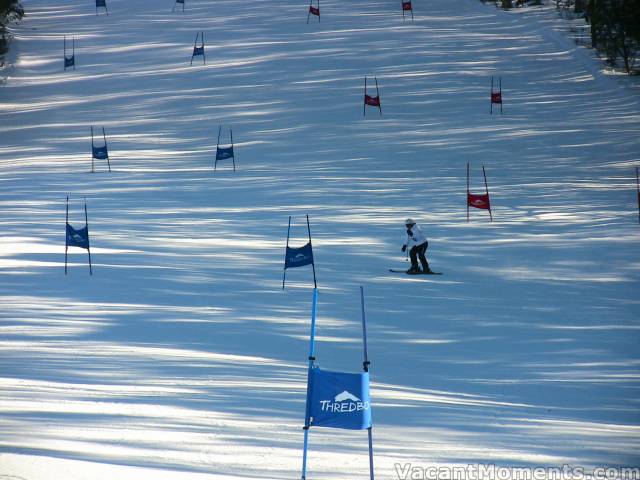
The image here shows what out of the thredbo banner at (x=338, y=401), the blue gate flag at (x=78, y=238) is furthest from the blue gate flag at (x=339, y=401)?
the blue gate flag at (x=78, y=238)

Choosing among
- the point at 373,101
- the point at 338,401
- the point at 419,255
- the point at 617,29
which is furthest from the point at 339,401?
the point at 617,29

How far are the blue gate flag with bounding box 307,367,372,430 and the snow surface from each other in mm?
797

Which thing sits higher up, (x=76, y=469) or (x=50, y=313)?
(x=76, y=469)

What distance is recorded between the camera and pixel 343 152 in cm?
2869

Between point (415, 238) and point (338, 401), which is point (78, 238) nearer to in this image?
point (415, 238)

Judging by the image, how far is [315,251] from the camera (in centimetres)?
1861

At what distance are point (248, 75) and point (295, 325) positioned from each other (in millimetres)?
26179

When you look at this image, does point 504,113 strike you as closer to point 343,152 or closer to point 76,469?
point 343,152

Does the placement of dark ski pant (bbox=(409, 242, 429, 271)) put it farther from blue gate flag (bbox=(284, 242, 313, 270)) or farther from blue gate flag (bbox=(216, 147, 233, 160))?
blue gate flag (bbox=(216, 147, 233, 160))

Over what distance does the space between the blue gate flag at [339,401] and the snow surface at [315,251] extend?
2.61 feet

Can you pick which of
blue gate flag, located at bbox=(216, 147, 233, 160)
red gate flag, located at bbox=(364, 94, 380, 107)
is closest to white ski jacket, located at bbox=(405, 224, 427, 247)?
blue gate flag, located at bbox=(216, 147, 233, 160)

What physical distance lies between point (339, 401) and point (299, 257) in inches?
345

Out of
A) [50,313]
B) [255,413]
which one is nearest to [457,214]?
[50,313]

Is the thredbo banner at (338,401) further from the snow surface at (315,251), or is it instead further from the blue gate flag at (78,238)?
the blue gate flag at (78,238)
